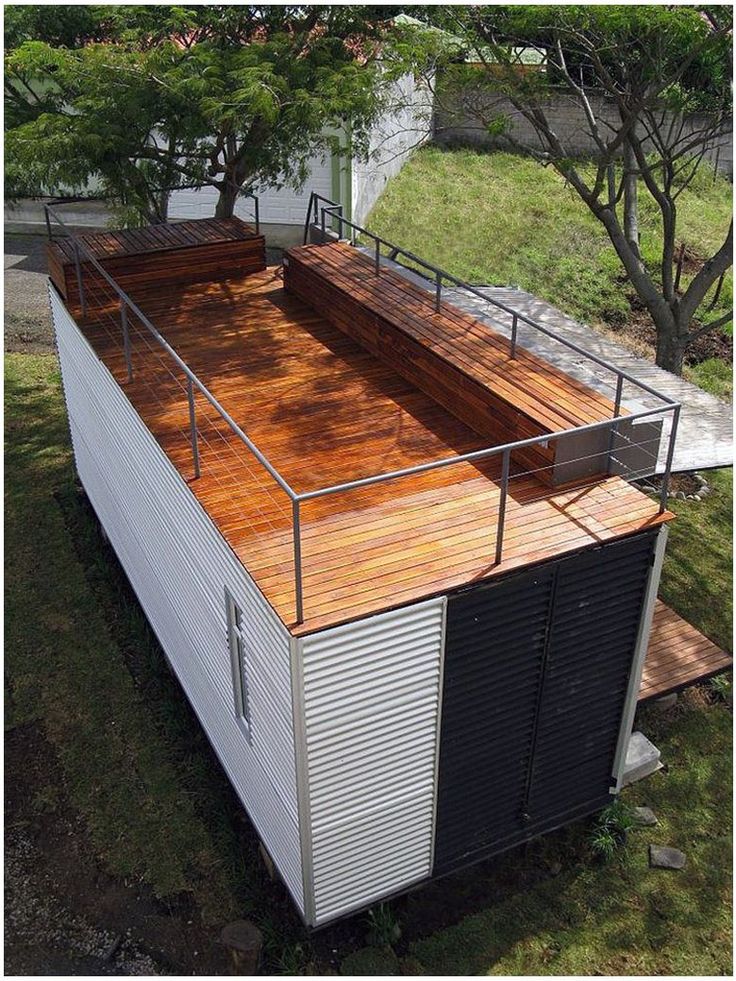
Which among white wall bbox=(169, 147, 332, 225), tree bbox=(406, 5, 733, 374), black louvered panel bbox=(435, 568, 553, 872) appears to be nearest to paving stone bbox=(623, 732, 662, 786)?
black louvered panel bbox=(435, 568, 553, 872)

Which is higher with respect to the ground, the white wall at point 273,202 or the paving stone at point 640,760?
the white wall at point 273,202

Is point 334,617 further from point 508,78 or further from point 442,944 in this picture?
point 508,78

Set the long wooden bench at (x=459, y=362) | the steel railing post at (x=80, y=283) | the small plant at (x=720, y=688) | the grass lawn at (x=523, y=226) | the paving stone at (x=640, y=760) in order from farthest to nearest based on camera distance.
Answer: the grass lawn at (x=523, y=226)
the steel railing post at (x=80, y=283)
the small plant at (x=720, y=688)
the paving stone at (x=640, y=760)
the long wooden bench at (x=459, y=362)

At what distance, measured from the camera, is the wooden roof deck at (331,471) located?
289 inches

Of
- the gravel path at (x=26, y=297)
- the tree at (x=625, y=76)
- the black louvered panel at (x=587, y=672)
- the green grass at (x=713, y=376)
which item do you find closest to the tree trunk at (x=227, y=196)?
the tree at (x=625, y=76)

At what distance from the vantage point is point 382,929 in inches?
332

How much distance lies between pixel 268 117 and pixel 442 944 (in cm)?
966

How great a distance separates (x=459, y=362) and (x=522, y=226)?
15.4m

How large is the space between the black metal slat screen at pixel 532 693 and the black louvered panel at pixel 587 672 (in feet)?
0.04

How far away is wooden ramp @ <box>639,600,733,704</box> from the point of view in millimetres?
10719

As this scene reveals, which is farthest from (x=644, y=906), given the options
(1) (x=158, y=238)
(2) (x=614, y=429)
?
(1) (x=158, y=238)

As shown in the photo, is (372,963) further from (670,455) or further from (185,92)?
(185,92)

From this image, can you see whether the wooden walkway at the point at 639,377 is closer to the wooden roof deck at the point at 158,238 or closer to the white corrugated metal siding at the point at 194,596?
the wooden roof deck at the point at 158,238

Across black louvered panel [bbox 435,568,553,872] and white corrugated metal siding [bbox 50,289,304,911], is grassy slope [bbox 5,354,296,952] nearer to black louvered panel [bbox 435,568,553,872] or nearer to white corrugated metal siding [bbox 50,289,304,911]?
white corrugated metal siding [bbox 50,289,304,911]
